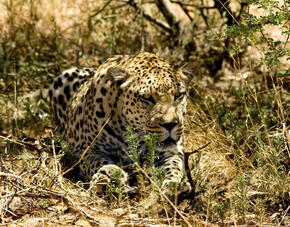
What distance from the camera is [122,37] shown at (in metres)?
9.84

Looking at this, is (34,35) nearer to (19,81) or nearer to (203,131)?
(19,81)

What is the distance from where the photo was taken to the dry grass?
524cm

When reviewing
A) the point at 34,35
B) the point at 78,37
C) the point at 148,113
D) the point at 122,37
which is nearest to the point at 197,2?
the point at 122,37

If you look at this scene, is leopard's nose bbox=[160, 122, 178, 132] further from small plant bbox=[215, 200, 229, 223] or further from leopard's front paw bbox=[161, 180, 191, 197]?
small plant bbox=[215, 200, 229, 223]

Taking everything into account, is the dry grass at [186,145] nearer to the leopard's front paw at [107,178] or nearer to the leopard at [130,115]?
the leopard's front paw at [107,178]

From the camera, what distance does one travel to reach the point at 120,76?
6289 mm

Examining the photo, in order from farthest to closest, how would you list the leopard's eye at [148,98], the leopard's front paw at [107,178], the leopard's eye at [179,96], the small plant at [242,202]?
the leopard's eye at [179,96]
the leopard's eye at [148,98]
the leopard's front paw at [107,178]
the small plant at [242,202]

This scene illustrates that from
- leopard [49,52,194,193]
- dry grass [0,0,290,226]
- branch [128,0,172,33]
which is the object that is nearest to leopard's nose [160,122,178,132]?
leopard [49,52,194,193]

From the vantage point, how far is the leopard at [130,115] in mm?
6047

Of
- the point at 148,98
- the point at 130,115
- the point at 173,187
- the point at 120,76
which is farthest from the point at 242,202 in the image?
the point at 120,76

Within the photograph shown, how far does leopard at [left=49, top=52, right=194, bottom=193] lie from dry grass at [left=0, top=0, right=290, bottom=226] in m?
0.28

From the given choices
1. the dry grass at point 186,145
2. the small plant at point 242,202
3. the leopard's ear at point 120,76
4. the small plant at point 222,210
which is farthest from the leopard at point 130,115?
the small plant at point 242,202

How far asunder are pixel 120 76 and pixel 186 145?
4.95 ft

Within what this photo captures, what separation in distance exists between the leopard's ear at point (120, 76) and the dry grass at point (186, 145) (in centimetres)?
94
